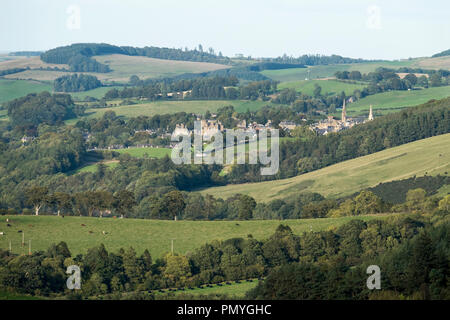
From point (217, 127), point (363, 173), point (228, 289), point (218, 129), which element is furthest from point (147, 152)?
point (228, 289)

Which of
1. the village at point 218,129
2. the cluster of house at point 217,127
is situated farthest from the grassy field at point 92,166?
the cluster of house at point 217,127

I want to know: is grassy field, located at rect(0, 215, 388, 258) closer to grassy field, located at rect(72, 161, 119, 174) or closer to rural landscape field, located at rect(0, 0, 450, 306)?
rural landscape field, located at rect(0, 0, 450, 306)

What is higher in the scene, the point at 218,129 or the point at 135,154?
the point at 218,129

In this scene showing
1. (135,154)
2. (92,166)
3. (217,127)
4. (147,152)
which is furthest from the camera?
(217,127)

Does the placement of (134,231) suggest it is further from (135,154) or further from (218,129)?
(218,129)

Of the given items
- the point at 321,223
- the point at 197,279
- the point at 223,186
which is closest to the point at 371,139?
the point at 223,186
